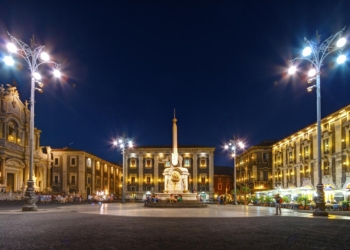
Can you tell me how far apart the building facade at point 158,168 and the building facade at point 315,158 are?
21.4 m

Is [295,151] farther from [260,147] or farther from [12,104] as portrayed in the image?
[12,104]

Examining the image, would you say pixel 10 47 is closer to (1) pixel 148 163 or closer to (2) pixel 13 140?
(2) pixel 13 140

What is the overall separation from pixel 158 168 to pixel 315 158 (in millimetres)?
51566

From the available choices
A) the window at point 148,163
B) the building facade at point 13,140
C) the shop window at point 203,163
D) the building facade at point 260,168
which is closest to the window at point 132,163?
the window at point 148,163

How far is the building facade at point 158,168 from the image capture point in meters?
98.6

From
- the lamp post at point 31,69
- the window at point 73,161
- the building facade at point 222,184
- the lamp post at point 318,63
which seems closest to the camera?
the lamp post at point 318,63

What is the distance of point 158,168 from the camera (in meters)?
99.7

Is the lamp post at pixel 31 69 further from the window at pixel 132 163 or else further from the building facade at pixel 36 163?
the window at pixel 132 163

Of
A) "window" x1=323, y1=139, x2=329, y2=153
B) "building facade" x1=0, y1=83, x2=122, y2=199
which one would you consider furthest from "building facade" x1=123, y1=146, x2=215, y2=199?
"window" x1=323, y1=139, x2=329, y2=153

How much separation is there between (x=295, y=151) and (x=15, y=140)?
4547 centimetres

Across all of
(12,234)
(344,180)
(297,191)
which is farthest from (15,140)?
(12,234)

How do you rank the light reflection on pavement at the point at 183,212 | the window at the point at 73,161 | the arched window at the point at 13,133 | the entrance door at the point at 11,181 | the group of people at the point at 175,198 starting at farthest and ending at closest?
the window at the point at 73,161 < the arched window at the point at 13,133 < the entrance door at the point at 11,181 < the group of people at the point at 175,198 < the light reflection on pavement at the point at 183,212

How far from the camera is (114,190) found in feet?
392

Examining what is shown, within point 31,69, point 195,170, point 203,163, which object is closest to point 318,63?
point 31,69
